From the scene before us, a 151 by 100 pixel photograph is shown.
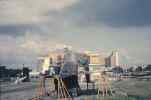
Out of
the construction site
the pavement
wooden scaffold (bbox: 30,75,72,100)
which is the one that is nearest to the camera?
the construction site

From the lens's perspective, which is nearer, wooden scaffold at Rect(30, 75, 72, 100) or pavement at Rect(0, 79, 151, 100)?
wooden scaffold at Rect(30, 75, 72, 100)

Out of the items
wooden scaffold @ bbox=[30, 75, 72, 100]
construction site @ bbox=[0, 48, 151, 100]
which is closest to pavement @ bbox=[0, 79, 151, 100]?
construction site @ bbox=[0, 48, 151, 100]

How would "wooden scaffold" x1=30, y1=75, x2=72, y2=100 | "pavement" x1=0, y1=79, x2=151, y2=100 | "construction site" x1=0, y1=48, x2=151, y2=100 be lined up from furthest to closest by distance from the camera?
1. "pavement" x1=0, y1=79, x2=151, y2=100
2. "wooden scaffold" x1=30, y1=75, x2=72, y2=100
3. "construction site" x1=0, y1=48, x2=151, y2=100

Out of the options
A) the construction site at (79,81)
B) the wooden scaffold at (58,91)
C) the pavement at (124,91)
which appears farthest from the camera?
the pavement at (124,91)

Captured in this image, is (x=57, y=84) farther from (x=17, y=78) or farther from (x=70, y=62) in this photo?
(x=17, y=78)

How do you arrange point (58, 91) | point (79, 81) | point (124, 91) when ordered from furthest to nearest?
point (124, 91) < point (79, 81) < point (58, 91)

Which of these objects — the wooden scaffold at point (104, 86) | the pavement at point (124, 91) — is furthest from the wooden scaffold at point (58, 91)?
the wooden scaffold at point (104, 86)

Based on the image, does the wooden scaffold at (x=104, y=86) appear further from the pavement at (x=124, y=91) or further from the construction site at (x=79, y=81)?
the pavement at (x=124, y=91)

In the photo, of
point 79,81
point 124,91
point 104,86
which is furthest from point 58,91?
point 124,91

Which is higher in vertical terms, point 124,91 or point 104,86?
point 104,86

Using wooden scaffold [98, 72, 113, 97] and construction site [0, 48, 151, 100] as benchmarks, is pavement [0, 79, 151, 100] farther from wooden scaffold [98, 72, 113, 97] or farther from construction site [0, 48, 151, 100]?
wooden scaffold [98, 72, 113, 97]

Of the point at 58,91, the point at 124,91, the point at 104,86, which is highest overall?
the point at 104,86

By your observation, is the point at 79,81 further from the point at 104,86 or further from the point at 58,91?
the point at 58,91

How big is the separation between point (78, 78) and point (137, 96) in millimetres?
2775
